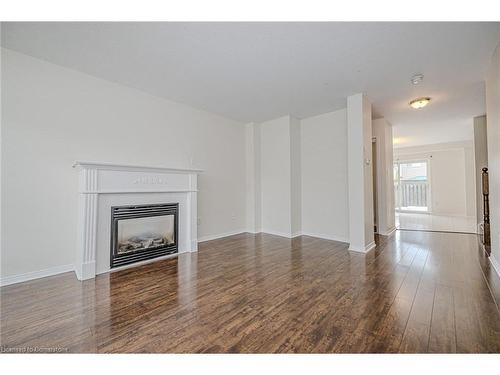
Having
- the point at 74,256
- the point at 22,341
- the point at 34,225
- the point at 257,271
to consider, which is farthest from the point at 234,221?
the point at 22,341

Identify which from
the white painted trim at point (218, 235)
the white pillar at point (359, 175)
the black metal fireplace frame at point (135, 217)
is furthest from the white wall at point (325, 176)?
the black metal fireplace frame at point (135, 217)

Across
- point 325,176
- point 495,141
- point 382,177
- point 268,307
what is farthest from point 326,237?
point 268,307

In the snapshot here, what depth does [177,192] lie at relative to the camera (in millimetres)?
3494

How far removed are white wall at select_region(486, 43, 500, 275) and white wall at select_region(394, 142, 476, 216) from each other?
5.87 meters

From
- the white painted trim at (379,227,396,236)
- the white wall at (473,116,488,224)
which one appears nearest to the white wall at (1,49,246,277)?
the white painted trim at (379,227,396,236)

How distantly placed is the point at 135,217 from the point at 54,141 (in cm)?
132

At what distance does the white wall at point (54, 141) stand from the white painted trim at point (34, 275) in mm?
44

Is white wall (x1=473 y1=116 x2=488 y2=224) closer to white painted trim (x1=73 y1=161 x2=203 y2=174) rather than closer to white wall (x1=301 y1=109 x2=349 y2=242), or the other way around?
white wall (x1=301 y1=109 x2=349 y2=242)

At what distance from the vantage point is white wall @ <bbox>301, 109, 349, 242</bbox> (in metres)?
4.23

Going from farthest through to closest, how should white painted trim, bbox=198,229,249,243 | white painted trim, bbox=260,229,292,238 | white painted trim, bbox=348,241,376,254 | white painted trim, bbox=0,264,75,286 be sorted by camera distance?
white painted trim, bbox=260,229,292,238
white painted trim, bbox=198,229,249,243
white painted trim, bbox=348,241,376,254
white painted trim, bbox=0,264,75,286

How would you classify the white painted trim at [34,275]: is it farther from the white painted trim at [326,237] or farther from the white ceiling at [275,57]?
the white painted trim at [326,237]

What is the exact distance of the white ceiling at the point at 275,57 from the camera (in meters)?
2.06
